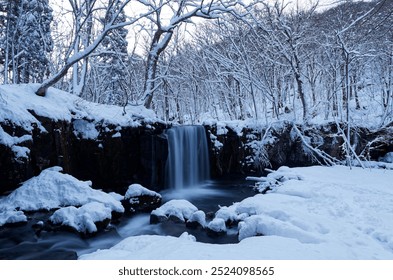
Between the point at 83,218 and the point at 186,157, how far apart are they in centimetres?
762


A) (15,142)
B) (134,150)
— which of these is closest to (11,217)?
(15,142)

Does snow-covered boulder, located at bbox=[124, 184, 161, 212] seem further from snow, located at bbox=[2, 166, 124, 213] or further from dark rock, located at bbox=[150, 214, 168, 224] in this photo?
dark rock, located at bbox=[150, 214, 168, 224]

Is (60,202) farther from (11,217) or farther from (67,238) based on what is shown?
(67,238)

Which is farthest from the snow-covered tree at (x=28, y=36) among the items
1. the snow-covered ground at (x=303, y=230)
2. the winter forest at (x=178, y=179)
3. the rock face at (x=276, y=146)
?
the snow-covered ground at (x=303, y=230)

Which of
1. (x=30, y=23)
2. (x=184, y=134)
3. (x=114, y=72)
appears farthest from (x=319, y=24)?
(x=30, y=23)

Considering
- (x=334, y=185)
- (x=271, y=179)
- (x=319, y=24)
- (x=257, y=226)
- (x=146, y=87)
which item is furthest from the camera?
(x=319, y=24)

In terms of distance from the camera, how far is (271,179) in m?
9.48

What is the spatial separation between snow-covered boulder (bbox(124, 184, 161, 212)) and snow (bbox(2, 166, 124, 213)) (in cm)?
62

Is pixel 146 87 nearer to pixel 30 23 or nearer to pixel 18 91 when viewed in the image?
pixel 18 91

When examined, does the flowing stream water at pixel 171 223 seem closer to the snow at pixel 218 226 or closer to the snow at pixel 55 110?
the snow at pixel 218 226

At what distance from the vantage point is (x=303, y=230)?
425 cm

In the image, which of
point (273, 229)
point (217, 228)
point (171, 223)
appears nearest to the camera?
point (273, 229)

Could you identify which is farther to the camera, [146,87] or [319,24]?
[319,24]

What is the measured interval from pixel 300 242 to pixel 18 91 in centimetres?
917
